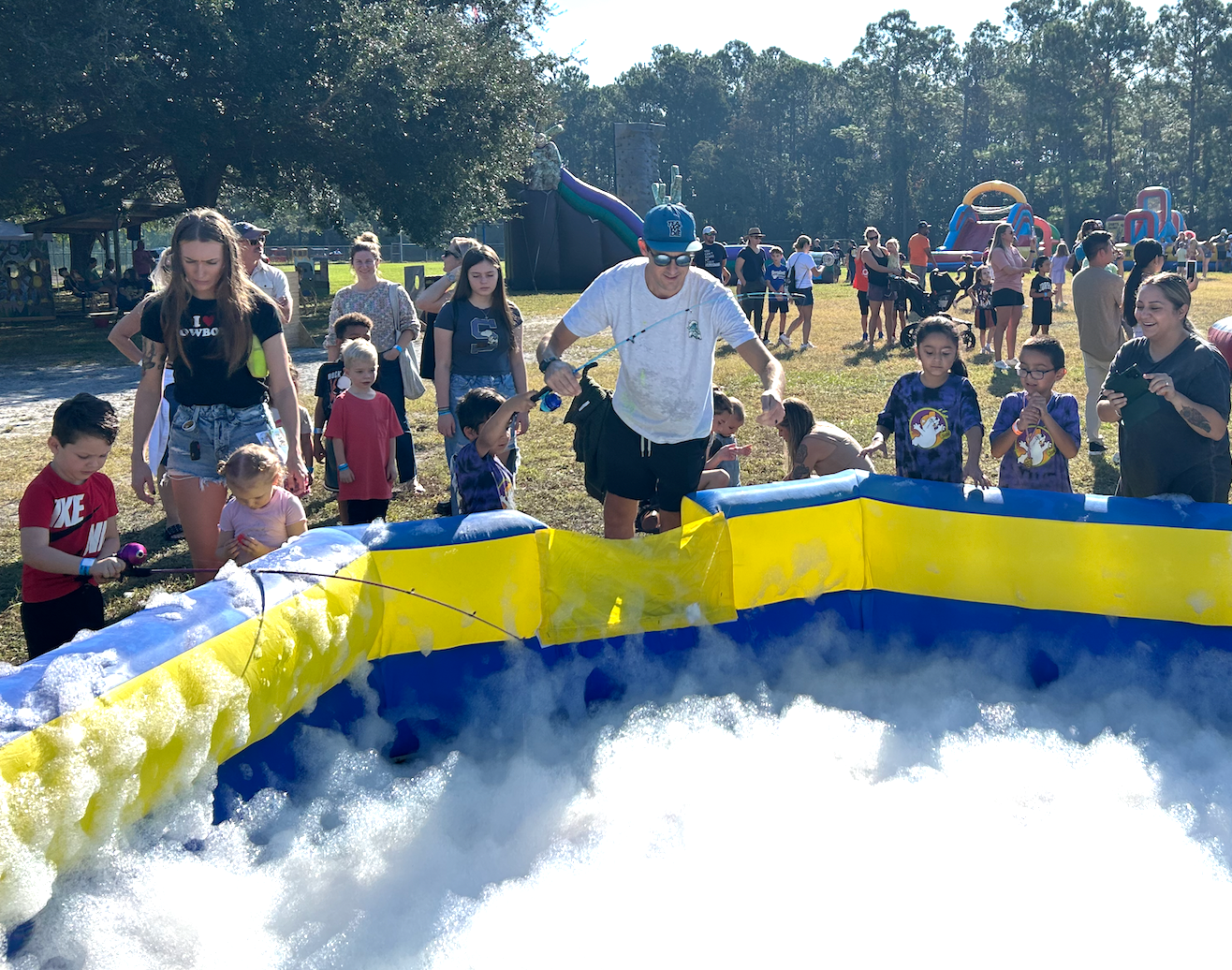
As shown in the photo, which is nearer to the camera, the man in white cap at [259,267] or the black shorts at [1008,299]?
the man in white cap at [259,267]

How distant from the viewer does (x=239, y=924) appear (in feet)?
8.96

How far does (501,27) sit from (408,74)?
597 centimetres

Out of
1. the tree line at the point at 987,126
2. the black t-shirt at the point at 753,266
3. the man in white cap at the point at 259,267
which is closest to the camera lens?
the man in white cap at the point at 259,267

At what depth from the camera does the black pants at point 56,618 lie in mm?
3625

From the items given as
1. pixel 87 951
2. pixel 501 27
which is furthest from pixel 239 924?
pixel 501 27

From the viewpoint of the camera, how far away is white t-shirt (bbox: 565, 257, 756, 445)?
382 cm

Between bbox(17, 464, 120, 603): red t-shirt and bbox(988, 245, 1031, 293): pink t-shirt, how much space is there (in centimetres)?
966

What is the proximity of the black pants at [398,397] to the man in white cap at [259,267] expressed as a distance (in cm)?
64

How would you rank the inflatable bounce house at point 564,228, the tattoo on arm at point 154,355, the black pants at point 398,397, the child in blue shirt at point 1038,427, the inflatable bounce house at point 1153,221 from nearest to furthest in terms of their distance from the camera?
the tattoo on arm at point 154,355, the child in blue shirt at point 1038,427, the black pants at point 398,397, the inflatable bounce house at point 564,228, the inflatable bounce house at point 1153,221

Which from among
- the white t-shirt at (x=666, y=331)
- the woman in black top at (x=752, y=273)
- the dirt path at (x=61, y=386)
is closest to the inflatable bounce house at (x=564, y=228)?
the dirt path at (x=61, y=386)

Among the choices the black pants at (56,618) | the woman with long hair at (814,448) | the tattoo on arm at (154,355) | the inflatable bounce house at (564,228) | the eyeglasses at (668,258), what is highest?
the inflatable bounce house at (564,228)

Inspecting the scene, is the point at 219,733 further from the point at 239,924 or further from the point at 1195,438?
the point at 1195,438

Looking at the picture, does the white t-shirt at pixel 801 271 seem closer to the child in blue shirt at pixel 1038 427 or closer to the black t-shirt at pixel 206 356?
the child in blue shirt at pixel 1038 427

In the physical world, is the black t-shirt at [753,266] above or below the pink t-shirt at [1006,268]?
above
